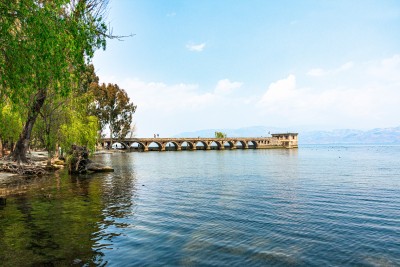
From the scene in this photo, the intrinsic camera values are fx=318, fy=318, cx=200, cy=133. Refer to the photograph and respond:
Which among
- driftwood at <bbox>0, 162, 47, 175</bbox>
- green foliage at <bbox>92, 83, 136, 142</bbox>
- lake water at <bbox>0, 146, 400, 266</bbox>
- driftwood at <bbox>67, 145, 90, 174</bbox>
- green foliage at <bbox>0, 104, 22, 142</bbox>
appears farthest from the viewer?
green foliage at <bbox>92, 83, 136, 142</bbox>

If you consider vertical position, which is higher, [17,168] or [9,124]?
[9,124]

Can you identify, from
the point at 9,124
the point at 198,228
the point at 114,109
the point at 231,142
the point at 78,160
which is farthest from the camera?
the point at 231,142

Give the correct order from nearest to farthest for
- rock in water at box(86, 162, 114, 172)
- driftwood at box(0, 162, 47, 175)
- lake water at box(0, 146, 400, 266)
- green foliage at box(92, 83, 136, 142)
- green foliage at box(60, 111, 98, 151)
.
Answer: lake water at box(0, 146, 400, 266)
driftwood at box(0, 162, 47, 175)
rock in water at box(86, 162, 114, 172)
green foliage at box(60, 111, 98, 151)
green foliage at box(92, 83, 136, 142)

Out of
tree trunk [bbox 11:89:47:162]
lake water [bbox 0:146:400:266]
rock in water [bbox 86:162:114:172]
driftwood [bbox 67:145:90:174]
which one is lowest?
lake water [bbox 0:146:400:266]

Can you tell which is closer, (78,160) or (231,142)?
(78,160)

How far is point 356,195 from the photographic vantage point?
22.1 metres

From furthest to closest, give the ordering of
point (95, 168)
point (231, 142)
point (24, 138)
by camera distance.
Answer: point (231, 142) < point (95, 168) < point (24, 138)

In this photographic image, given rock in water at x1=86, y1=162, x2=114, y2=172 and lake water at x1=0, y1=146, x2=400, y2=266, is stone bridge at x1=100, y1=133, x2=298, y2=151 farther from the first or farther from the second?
lake water at x1=0, y1=146, x2=400, y2=266

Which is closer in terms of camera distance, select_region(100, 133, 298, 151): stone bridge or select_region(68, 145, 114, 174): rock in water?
select_region(68, 145, 114, 174): rock in water

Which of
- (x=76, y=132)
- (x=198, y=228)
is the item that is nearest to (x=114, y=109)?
(x=76, y=132)

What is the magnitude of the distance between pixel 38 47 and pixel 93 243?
23.0 feet

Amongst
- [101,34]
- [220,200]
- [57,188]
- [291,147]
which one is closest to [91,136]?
[57,188]

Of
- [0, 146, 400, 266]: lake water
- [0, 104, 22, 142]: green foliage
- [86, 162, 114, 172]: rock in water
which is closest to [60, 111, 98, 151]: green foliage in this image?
[86, 162, 114, 172]: rock in water

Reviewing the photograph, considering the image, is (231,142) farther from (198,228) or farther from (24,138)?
(198,228)
